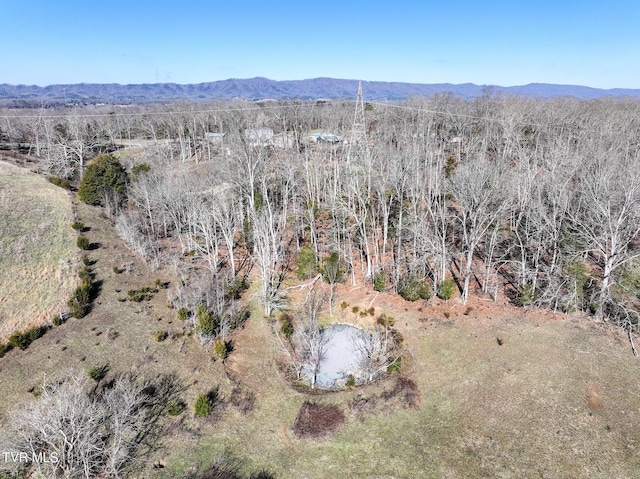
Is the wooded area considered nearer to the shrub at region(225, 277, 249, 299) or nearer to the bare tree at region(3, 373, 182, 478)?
the shrub at region(225, 277, 249, 299)

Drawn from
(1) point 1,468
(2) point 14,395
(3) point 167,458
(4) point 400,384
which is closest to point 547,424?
(4) point 400,384

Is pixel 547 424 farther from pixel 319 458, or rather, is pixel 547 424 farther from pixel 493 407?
pixel 319 458

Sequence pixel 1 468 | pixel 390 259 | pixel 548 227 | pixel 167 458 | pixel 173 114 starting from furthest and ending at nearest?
pixel 173 114
pixel 390 259
pixel 548 227
pixel 167 458
pixel 1 468

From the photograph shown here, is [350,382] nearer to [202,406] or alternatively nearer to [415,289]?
[202,406]

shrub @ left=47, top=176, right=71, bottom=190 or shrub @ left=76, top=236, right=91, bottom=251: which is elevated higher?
shrub @ left=47, top=176, right=71, bottom=190

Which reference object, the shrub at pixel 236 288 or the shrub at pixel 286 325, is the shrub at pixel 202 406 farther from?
the shrub at pixel 236 288

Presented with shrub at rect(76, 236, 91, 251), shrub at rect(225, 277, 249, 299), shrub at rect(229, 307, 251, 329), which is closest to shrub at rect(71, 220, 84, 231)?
shrub at rect(76, 236, 91, 251)

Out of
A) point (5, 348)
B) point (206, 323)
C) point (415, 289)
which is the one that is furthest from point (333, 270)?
point (5, 348)

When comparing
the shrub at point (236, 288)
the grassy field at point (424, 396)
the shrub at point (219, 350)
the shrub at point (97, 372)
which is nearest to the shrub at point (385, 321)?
the grassy field at point (424, 396)
